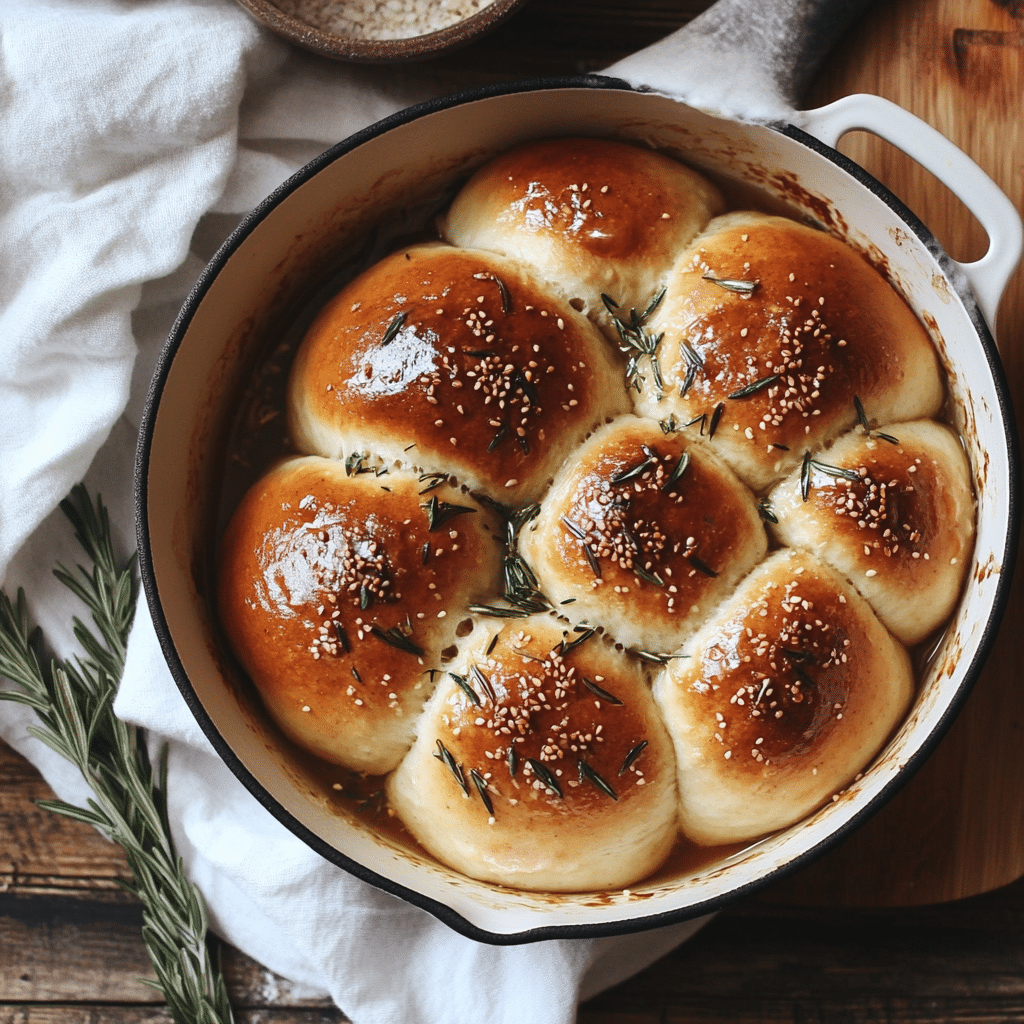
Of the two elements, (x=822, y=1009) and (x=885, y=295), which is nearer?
(x=885, y=295)

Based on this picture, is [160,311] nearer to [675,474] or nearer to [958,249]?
[675,474]

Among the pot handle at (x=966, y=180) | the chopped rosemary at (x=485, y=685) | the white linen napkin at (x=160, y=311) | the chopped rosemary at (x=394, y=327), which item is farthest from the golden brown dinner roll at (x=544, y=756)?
the pot handle at (x=966, y=180)

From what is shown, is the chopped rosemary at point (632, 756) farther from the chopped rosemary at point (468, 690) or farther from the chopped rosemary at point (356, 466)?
the chopped rosemary at point (356, 466)

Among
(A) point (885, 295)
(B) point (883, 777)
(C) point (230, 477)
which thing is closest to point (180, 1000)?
(C) point (230, 477)

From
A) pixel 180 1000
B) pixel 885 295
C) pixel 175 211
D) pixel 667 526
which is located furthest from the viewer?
pixel 180 1000

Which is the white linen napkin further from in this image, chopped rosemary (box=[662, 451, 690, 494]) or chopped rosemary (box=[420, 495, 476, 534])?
chopped rosemary (box=[662, 451, 690, 494])

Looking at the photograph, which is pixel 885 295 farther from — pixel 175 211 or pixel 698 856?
pixel 175 211

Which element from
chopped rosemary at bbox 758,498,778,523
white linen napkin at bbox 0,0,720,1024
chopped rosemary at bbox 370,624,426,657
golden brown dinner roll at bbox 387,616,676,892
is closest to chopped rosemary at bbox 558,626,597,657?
golden brown dinner roll at bbox 387,616,676,892

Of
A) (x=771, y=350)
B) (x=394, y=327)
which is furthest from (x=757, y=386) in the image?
(x=394, y=327)
